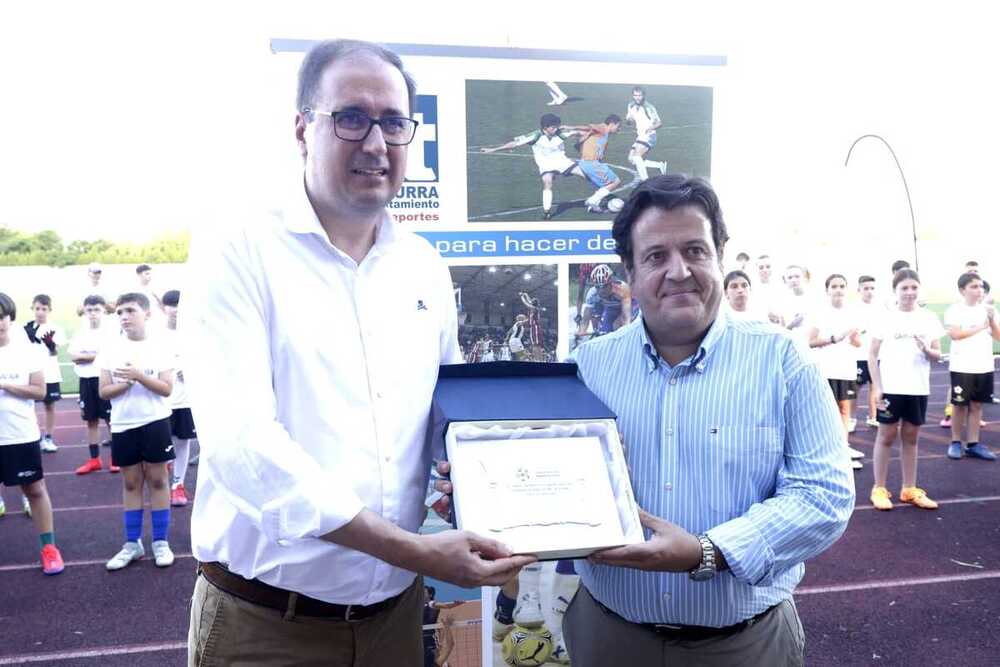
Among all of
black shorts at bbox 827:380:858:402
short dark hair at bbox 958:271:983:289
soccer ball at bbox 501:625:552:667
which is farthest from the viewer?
black shorts at bbox 827:380:858:402

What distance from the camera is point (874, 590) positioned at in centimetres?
448

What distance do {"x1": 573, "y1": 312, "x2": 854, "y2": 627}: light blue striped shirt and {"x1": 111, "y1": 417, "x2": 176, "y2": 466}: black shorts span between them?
4.28 metres

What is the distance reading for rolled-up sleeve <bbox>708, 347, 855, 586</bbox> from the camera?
1535mm

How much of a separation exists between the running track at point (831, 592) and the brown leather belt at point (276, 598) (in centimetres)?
267

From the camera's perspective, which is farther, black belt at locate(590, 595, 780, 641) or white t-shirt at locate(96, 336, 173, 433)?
white t-shirt at locate(96, 336, 173, 433)

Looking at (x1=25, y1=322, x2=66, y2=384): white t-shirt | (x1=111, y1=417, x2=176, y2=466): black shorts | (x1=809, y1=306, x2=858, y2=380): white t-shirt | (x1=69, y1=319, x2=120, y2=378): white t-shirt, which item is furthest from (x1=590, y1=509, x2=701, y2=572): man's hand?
(x1=25, y1=322, x2=66, y2=384): white t-shirt

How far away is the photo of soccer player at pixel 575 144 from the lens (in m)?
2.72

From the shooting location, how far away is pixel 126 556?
5.08m

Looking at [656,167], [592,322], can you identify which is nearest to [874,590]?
[592,322]

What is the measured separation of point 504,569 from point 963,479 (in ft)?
23.7

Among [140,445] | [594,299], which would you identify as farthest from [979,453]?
[140,445]

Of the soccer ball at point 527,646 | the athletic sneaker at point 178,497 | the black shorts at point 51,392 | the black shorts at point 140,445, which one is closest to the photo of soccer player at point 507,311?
the soccer ball at point 527,646

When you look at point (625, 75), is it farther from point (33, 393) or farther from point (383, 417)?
point (33, 393)

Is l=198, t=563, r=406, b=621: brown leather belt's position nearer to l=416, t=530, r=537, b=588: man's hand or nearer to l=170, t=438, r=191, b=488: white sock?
l=416, t=530, r=537, b=588: man's hand
